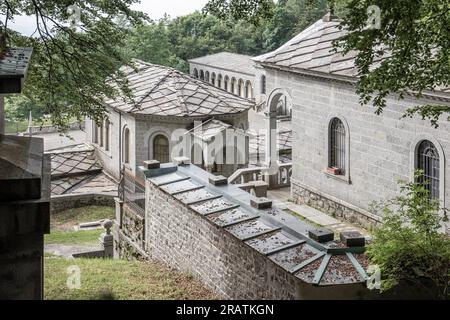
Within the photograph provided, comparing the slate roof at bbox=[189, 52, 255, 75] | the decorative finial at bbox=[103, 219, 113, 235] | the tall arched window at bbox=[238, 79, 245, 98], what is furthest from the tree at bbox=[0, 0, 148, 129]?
the tall arched window at bbox=[238, 79, 245, 98]

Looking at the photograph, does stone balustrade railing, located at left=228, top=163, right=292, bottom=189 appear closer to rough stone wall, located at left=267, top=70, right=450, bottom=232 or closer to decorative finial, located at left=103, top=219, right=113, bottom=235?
rough stone wall, located at left=267, top=70, right=450, bottom=232

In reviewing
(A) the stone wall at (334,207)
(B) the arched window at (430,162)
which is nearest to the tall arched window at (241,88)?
(A) the stone wall at (334,207)

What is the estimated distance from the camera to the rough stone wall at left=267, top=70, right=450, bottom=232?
1864 centimetres

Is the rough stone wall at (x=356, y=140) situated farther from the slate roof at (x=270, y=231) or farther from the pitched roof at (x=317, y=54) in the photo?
the slate roof at (x=270, y=231)

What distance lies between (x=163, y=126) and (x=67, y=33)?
12347 mm

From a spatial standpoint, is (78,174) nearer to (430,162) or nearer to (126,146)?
(126,146)

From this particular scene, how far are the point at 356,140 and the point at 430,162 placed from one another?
10.3 ft

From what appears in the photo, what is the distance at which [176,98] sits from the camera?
30.2m

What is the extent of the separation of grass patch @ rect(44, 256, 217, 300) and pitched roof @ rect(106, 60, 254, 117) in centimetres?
1299

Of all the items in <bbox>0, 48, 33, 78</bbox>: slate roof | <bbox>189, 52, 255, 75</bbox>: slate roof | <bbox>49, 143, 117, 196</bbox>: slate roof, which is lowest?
<bbox>49, 143, 117, 196</bbox>: slate roof

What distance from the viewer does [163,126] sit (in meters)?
29.2

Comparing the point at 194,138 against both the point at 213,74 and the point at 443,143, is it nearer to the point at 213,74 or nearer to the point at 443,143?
the point at 443,143

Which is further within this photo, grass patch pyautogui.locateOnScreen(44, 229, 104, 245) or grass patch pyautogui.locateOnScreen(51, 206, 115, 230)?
grass patch pyautogui.locateOnScreen(51, 206, 115, 230)
